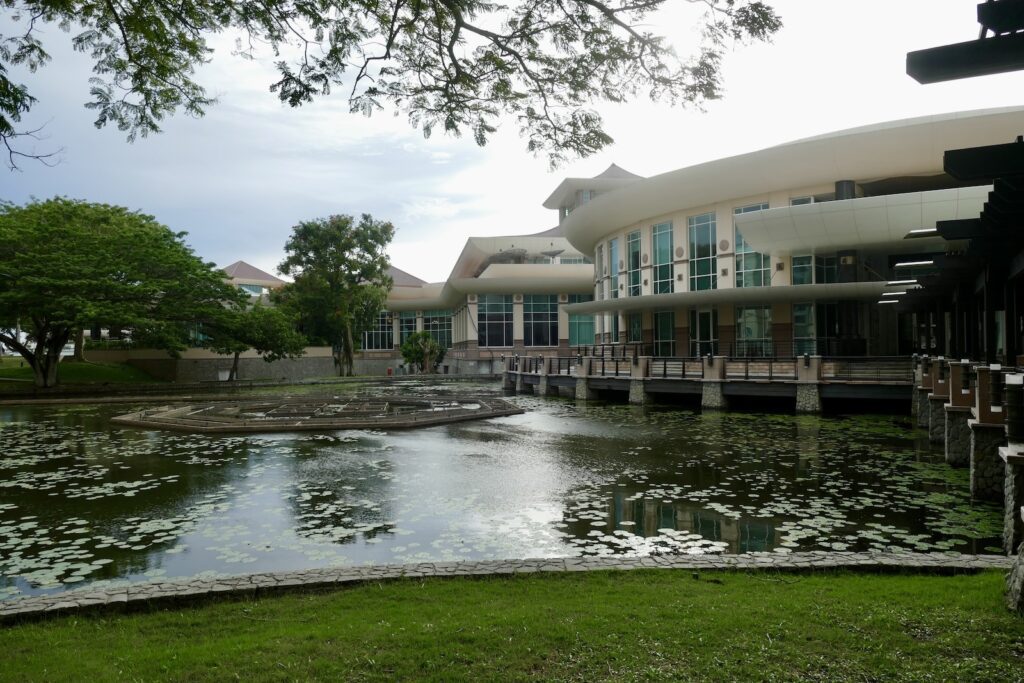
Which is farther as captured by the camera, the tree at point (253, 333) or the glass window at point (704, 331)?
the tree at point (253, 333)

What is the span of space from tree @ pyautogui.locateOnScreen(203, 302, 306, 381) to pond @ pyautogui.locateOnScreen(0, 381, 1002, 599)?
21.6 m

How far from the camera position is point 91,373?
41.1 metres

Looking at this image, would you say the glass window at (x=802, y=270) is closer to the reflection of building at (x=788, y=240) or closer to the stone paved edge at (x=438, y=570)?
the reflection of building at (x=788, y=240)

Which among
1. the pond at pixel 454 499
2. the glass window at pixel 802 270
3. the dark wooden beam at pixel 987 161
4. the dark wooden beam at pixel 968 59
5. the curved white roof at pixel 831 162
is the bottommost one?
the pond at pixel 454 499

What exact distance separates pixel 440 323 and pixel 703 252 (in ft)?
148

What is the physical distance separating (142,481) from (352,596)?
8002 mm

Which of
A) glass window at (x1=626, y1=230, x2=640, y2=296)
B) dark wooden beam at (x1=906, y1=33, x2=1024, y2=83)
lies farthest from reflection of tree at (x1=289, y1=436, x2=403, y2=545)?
glass window at (x1=626, y1=230, x2=640, y2=296)

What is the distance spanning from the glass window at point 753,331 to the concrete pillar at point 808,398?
9681mm

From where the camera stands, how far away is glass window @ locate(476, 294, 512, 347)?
61500 millimetres

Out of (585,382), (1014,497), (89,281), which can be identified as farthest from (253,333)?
(1014,497)

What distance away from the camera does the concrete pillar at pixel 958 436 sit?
1235 cm

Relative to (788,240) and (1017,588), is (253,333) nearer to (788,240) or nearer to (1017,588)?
(788,240)

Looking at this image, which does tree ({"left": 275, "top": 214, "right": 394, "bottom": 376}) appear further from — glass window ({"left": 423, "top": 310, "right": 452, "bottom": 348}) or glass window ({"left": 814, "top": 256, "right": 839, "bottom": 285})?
glass window ({"left": 814, "top": 256, "right": 839, "bottom": 285})

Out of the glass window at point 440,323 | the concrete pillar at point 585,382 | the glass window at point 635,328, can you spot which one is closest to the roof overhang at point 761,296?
the glass window at point 635,328
